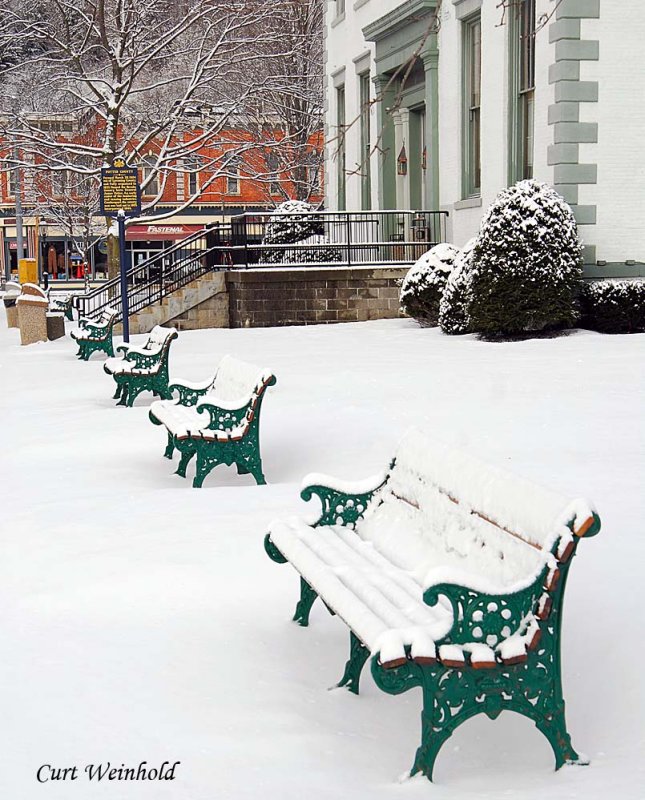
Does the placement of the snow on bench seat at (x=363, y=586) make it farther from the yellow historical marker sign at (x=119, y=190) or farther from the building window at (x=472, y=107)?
the building window at (x=472, y=107)

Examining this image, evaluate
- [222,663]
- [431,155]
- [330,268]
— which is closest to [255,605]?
[222,663]

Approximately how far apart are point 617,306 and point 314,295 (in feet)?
23.3

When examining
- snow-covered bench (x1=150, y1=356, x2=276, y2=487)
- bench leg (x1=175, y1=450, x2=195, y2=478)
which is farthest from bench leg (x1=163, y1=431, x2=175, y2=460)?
bench leg (x1=175, y1=450, x2=195, y2=478)

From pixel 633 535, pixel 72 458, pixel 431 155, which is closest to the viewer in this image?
pixel 633 535

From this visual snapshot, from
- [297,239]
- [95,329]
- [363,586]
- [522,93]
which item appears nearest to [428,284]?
[522,93]

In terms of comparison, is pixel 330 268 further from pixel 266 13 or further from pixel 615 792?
pixel 615 792

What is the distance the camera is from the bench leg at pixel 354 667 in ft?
14.8

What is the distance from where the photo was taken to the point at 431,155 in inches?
925

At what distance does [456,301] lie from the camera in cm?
1814

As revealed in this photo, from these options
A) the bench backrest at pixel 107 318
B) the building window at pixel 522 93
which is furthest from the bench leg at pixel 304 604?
the building window at pixel 522 93

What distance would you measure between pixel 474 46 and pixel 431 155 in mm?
2628

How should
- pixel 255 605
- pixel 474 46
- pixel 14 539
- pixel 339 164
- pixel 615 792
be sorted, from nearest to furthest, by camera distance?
pixel 615 792, pixel 255 605, pixel 14 539, pixel 474 46, pixel 339 164

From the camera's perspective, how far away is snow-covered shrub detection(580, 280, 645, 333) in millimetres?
16719

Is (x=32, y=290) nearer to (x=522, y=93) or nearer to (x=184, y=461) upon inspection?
(x=522, y=93)
